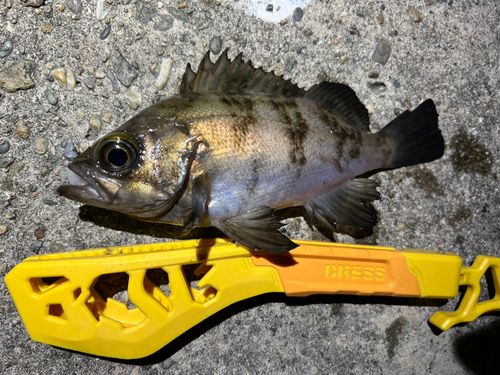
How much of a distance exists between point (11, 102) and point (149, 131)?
0.95 meters

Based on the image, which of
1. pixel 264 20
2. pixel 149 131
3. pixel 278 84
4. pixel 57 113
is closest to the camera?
pixel 149 131

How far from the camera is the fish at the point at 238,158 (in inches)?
59.3

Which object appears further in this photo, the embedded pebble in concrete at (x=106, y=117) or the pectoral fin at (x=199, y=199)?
the embedded pebble in concrete at (x=106, y=117)

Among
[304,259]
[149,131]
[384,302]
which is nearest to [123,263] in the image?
[149,131]

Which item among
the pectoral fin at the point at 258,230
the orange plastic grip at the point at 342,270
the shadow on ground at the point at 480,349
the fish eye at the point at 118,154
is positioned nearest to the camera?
the fish eye at the point at 118,154

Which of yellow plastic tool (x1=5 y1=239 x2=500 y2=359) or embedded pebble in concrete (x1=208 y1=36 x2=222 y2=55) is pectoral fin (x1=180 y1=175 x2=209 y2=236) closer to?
yellow plastic tool (x1=5 y1=239 x2=500 y2=359)

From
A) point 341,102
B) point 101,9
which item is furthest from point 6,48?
point 341,102

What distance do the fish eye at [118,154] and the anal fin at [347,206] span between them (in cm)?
92

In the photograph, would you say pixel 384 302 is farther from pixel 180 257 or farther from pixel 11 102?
pixel 11 102

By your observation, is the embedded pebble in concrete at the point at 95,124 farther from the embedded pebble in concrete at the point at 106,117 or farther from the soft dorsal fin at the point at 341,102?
the soft dorsal fin at the point at 341,102

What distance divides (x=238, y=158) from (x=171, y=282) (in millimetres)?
696

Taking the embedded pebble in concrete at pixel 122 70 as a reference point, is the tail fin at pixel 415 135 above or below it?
above

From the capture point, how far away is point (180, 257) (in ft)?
5.50

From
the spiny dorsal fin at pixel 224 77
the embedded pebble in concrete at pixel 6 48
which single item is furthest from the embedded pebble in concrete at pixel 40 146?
the spiny dorsal fin at pixel 224 77
